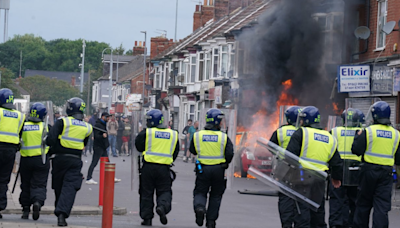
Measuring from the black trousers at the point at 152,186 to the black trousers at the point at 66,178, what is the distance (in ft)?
3.25

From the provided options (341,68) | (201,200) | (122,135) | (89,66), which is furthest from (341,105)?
(89,66)

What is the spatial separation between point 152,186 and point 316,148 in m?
2.77

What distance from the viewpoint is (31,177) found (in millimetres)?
10047

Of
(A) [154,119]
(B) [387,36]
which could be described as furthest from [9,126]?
(B) [387,36]

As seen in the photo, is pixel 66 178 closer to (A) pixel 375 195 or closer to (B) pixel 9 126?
(B) pixel 9 126

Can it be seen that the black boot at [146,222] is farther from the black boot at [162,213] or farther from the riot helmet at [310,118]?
the riot helmet at [310,118]

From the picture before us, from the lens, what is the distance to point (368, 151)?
8.81m

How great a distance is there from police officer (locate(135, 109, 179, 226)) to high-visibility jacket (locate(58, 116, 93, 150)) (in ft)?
2.91

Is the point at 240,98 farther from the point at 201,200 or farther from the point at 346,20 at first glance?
the point at 201,200

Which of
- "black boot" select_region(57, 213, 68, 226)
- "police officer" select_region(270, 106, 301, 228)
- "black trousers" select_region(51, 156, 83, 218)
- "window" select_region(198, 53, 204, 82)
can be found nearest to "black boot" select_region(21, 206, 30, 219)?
"black trousers" select_region(51, 156, 83, 218)

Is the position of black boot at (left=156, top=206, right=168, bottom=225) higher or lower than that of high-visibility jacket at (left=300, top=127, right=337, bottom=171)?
lower

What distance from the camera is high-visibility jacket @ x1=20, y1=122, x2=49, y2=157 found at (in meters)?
10.0

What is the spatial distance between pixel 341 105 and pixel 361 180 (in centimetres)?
1636

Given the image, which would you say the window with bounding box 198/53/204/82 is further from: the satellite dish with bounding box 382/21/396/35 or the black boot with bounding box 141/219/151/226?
the black boot with bounding box 141/219/151/226
